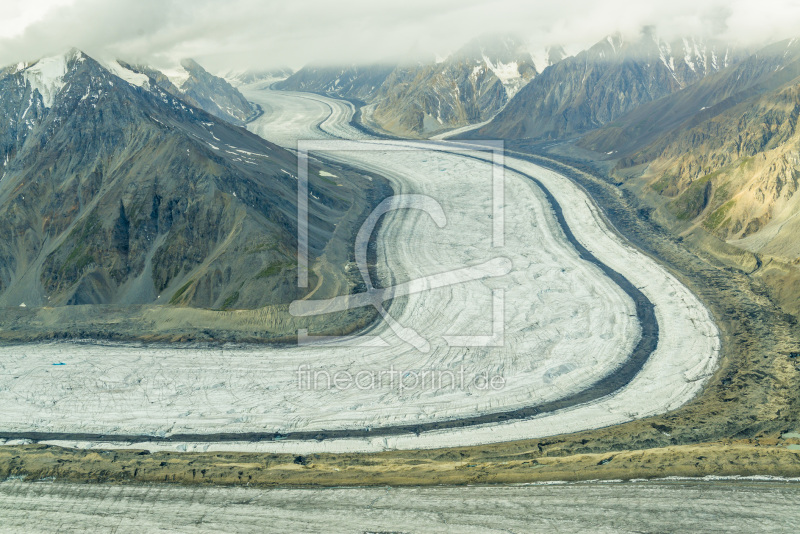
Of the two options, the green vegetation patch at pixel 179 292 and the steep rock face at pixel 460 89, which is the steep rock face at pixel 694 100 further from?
the green vegetation patch at pixel 179 292

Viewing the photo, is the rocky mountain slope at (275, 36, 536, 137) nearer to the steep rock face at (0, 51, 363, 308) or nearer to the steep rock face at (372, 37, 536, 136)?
the steep rock face at (372, 37, 536, 136)

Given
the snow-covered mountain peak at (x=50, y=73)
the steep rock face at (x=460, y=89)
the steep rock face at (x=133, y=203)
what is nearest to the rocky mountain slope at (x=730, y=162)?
the steep rock face at (x=133, y=203)

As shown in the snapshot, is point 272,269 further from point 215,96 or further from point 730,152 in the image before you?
point 215,96

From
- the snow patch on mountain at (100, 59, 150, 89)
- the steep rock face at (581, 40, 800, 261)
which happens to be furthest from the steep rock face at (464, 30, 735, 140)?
the snow patch on mountain at (100, 59, 150, 89)

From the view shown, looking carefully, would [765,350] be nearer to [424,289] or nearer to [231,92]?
[424,289]

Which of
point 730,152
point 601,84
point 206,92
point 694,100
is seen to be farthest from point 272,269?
point 206,92

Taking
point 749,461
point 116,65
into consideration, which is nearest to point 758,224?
point 749,461
